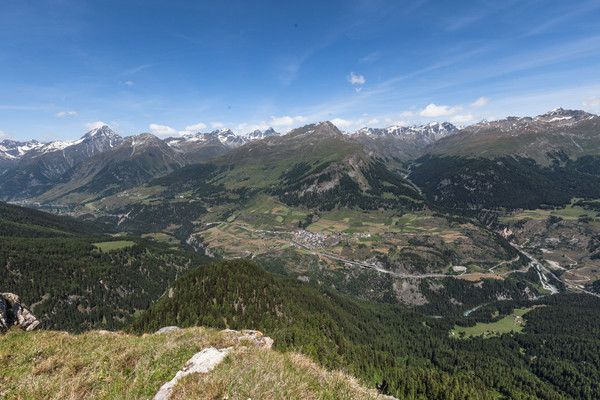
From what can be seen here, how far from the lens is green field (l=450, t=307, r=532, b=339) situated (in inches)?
6127

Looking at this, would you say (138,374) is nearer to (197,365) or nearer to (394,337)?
(197,365)

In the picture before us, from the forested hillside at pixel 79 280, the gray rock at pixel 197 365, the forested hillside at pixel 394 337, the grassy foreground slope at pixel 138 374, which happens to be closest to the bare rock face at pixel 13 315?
the grassy foreground slope at pixel 138 374

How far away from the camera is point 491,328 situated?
163750 mm

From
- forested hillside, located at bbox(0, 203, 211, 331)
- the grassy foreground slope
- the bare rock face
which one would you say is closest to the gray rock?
the grassy foreground slope

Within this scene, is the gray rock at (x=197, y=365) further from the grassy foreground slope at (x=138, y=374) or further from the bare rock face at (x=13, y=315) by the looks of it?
the bare rock face at (x=13, y=315)

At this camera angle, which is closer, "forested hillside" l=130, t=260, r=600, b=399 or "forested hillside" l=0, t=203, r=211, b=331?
"forested hillside" l=130, t=260, r=600, b=399

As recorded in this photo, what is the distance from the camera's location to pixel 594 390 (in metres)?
118

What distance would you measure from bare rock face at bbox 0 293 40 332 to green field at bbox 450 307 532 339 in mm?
193107

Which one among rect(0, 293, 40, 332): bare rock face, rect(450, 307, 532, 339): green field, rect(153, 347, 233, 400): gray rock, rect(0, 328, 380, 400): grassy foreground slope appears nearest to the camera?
rect(0, 328, 380, 400): grassy foreground slope

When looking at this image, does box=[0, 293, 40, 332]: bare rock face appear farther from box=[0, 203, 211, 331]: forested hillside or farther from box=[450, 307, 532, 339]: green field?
box=[450, 307, 532, 339]: green field

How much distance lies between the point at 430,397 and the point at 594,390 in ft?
414

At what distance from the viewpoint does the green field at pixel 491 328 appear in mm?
155625

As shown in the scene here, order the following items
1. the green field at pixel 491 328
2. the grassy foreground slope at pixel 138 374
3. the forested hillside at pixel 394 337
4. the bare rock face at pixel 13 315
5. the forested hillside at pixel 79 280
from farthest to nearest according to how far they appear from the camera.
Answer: the green field at pixel 491 328 < the forested hillside at pixel 79 280 < the forested hillside at pixel 394 337 < the bare rock face at pixel 13 315 < the grassy foreground slope at pixel 138 374

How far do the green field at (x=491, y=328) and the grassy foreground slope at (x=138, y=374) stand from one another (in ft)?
605
